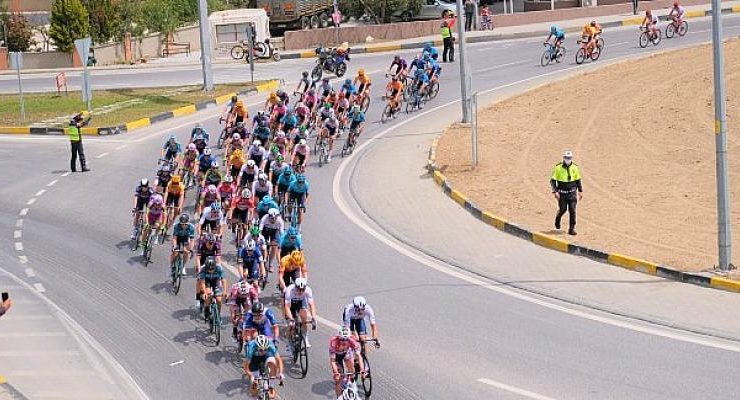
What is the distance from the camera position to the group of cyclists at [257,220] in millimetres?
16969

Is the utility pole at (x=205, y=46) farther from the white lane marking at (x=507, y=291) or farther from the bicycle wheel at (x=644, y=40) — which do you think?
the bicycle wheel at (x=644, y=40)

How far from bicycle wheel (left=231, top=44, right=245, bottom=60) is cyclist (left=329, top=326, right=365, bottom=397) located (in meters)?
42.8

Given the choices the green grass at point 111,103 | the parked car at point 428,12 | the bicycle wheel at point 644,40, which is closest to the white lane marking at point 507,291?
the green grass at point 111,103

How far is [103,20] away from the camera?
65.1 metres

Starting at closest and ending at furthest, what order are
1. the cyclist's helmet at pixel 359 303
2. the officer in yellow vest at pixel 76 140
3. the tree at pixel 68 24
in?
the cyclist's helmet at pixel 359 303 → the officer in yellow vest at pixel 76 140 → the tree at pixel 68 24

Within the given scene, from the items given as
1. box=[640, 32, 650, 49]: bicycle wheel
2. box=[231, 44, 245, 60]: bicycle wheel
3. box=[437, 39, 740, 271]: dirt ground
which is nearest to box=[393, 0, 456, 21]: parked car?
box=[231, 44, 245, 60]: bicycle wheel

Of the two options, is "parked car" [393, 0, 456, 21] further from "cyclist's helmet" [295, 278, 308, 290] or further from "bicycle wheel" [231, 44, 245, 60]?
"cyclist's helmet" [295, 278, 308, 290]

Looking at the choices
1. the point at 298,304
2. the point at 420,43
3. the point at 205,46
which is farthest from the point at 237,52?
the point at 298,304

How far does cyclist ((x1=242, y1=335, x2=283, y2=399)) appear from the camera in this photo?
16.3 m

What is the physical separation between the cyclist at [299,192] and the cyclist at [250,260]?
200 inches

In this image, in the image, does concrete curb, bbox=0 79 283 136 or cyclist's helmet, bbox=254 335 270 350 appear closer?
cyclist's helmet, bbox=254 335 270 350

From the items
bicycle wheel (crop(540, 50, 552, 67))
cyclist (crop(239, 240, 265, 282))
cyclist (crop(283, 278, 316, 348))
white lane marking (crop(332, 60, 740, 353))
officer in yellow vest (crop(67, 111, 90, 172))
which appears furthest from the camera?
bicycle wheel (crop(540, 50, 552, 67))

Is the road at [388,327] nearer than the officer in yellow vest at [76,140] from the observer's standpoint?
Yes

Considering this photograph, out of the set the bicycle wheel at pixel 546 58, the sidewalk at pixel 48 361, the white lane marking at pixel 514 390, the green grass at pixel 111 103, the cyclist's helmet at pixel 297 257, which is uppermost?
the bicycle wheel at pixel 546 58
